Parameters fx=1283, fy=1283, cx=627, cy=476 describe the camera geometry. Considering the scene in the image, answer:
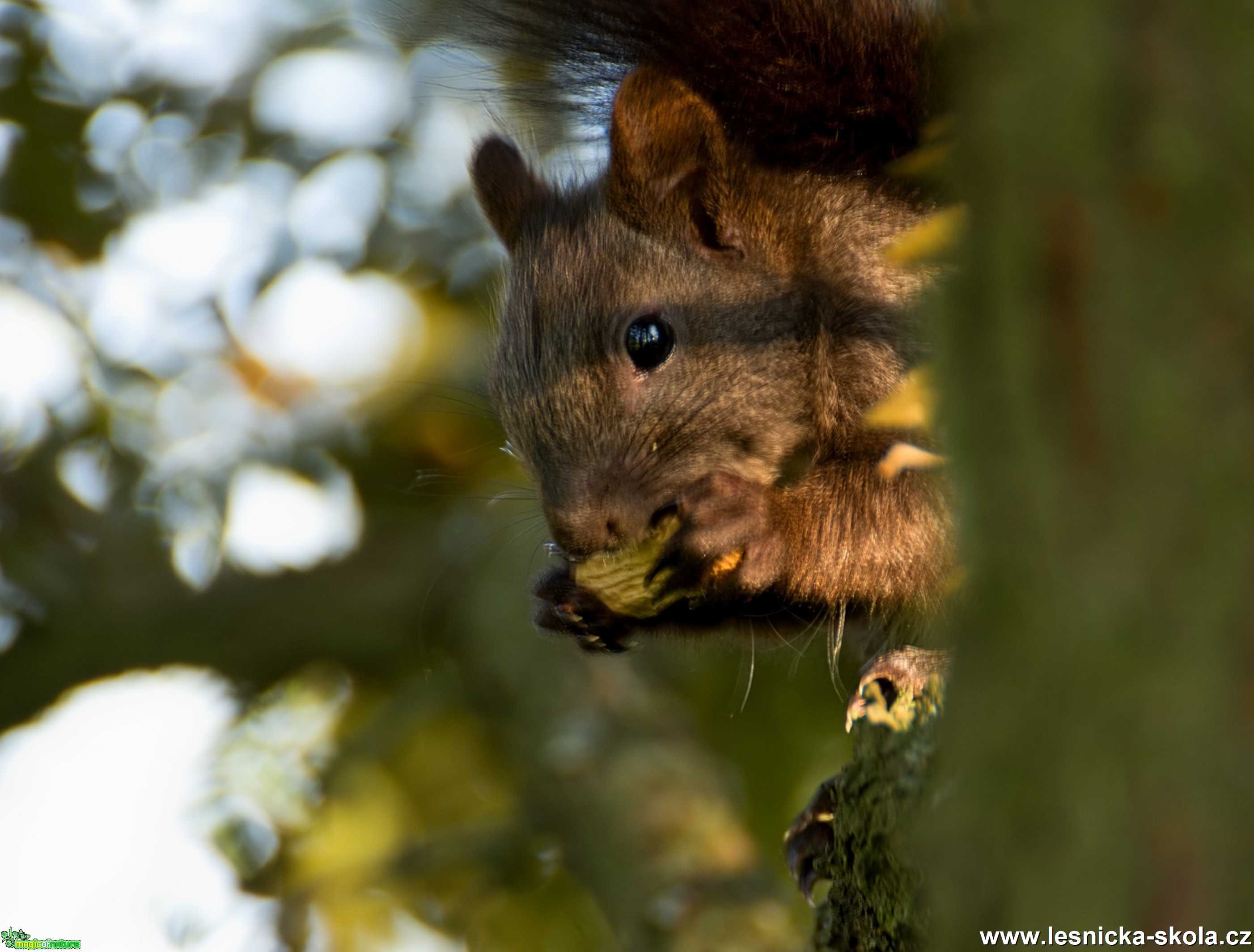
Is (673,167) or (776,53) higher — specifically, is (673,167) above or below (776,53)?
below

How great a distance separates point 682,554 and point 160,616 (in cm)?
206

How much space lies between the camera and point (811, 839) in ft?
6.98

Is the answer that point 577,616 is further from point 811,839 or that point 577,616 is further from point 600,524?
point 811,839

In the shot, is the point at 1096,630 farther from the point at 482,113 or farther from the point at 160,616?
Answer: the point at 160,616

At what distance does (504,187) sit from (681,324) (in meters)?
0.68

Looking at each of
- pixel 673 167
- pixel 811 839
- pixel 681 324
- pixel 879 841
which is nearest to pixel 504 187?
pixel 673 167

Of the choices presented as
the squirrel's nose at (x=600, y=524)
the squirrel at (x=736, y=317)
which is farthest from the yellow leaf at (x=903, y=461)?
the squirrel's nose at (x=600, y=524)

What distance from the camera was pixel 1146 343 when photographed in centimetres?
51

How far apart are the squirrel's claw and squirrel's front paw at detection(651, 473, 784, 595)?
363 millimetres

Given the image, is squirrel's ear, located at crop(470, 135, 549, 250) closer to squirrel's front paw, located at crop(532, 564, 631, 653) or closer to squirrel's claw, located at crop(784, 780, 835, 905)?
squirrel's front paw, located at crop(532, 564, 631, 653)

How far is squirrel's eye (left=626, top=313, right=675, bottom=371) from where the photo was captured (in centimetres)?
217

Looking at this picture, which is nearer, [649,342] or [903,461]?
[903,461]

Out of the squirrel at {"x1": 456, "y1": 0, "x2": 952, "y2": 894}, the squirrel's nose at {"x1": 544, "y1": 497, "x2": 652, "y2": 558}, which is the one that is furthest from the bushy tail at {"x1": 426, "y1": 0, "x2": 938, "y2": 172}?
the squirrel's nose at {"x1": 544, "y1": 497, "x2": 652, "y2": 558}

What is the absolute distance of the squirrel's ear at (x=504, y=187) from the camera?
8.70 feet
